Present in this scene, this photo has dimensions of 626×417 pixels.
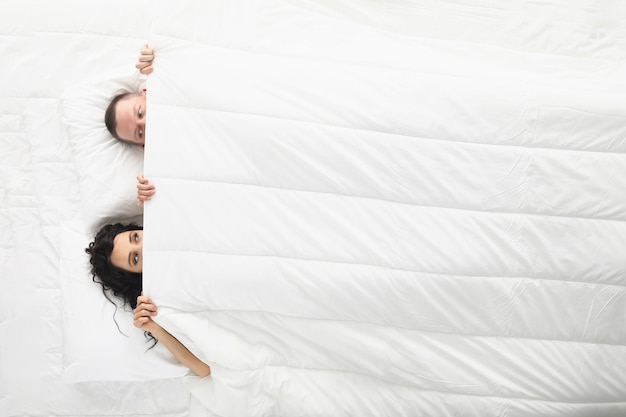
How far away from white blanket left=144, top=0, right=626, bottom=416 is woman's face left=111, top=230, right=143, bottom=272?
3.4 inches

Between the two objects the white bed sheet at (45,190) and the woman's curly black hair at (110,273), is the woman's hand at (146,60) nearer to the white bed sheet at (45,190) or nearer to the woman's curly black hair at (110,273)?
the white bed sheet at (45,190)

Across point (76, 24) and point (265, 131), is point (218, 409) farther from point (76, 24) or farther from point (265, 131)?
point (76, 24)

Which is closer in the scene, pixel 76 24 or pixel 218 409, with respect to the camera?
pixel 218 409

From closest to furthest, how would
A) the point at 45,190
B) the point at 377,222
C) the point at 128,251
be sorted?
1. the point at 377,222
2. the point at 128,251
3. the point at 45,190

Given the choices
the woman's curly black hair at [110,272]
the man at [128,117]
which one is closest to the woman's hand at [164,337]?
the woman's curly black hair at [110,272]

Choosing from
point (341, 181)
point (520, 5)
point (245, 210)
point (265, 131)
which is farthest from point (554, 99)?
point (245, 210)

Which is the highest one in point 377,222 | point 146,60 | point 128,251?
point 146,60

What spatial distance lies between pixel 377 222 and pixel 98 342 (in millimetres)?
869

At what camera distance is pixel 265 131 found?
5.34 ft

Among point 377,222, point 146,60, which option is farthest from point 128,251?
point 377,222

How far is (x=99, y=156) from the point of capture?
6.00 ft

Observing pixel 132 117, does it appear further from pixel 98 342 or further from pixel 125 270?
pixel 98 342

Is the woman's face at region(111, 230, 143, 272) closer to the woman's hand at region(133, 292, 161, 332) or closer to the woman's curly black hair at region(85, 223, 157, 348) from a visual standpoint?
the woman's curly black hair at region(85, 223, 157, 348)

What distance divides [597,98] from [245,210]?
979 mm
